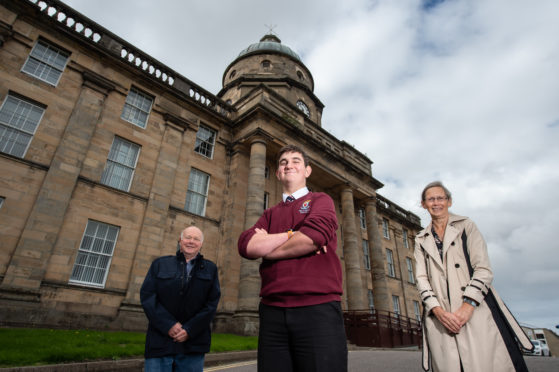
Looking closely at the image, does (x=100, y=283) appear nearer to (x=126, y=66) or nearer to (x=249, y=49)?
(x=126, y=66)

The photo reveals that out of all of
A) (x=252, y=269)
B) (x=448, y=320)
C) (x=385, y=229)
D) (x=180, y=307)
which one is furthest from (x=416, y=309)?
(x=180, y=307)

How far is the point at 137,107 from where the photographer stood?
585 inches

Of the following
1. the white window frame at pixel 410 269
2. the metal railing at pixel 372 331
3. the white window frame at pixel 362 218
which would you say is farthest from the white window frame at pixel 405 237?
the metal railing at pixel 372 331

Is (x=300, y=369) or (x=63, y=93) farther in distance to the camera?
(x=63, y=93)

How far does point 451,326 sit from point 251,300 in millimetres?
11780

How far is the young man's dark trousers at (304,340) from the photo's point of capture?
5.56ft

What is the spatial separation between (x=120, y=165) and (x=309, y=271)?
13749mm

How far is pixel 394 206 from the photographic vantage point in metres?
32.0

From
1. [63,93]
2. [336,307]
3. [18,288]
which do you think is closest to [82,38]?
[63,93]

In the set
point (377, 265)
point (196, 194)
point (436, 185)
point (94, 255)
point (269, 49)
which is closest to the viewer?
point (436, 185)

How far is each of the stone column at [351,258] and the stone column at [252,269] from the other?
7.87 metres

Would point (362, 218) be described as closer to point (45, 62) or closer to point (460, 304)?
point (45, 62)

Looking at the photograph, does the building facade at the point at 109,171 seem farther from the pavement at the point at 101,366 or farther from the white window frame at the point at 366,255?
the pavement at the point at 101,366

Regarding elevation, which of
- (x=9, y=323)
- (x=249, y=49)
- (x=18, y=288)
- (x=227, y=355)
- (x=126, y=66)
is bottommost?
(x=227, y=355)
